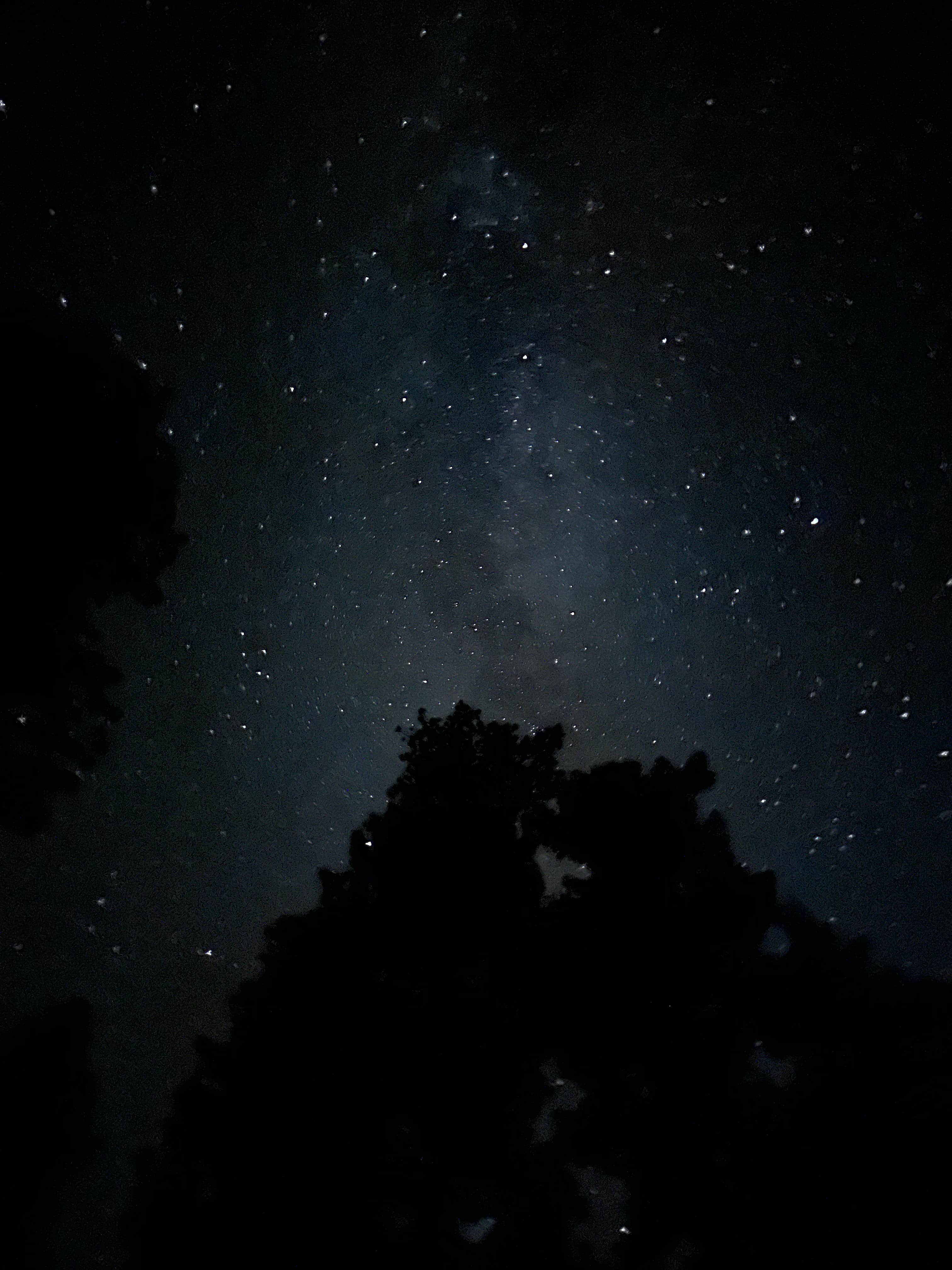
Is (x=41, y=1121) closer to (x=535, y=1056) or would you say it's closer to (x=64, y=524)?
(x=535, y=1056)

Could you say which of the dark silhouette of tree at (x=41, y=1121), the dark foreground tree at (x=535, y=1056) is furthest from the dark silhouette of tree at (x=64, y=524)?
the dark foreground tree at (x=535, y=1056)

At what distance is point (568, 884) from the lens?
3549 mm

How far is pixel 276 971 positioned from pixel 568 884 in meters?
1.90

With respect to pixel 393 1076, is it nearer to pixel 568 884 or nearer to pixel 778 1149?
pixel 568 884

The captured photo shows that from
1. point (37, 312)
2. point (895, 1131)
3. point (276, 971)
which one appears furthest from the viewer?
point (276, 971)

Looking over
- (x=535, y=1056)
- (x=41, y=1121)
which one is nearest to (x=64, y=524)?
(x=41, y=1121)

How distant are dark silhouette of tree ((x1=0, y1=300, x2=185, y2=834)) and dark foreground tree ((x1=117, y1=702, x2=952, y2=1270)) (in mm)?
1744

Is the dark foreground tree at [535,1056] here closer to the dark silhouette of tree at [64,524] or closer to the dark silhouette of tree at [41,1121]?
the dark silhouette of tree at [41,1121]

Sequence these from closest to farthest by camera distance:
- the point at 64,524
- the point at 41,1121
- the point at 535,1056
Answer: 1. the point at 64,524
2. the point at 41,1121
3. the point at 535,1056

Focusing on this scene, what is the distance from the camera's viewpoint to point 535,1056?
11.6ft

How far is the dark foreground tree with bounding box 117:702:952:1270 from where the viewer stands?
10.5 feet

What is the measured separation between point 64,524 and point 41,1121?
142 inches

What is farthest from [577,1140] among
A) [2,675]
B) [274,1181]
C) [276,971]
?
[2,675]

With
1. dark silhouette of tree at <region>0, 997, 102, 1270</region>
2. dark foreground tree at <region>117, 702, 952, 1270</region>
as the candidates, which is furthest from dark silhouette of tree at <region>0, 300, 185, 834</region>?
dark foreground tree at <region>117, 702, 952, 1270</region>
